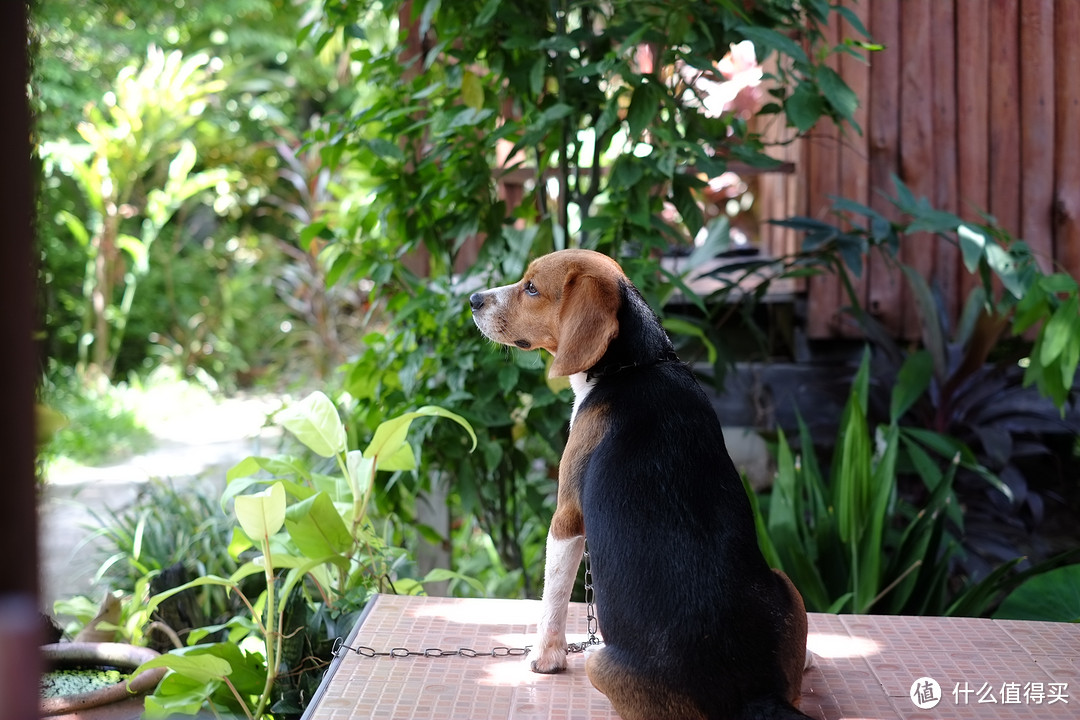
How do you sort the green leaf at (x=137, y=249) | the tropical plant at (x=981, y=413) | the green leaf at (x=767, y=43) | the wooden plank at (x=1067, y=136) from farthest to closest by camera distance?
1. the green leaf at (x=137, y=249)
2. the wooden plank at (x=1067, y=136)
3. the tropical plant at (x=981, y=413)
4. the green leaf at (x=767, y=43)

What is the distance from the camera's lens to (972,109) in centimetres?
445

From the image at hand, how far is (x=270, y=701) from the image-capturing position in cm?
287

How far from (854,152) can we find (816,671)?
2860mm

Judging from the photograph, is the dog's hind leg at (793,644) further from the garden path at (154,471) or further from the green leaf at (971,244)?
the garden path at (154,471)

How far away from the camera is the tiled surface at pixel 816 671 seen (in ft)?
7.21

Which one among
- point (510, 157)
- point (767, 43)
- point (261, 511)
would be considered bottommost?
point (261, 511)

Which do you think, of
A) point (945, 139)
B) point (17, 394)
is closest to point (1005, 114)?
point (945, 139)

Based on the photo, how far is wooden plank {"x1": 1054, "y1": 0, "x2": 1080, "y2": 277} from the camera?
14.0ft

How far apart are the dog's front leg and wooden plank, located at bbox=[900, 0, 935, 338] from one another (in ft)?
10.1

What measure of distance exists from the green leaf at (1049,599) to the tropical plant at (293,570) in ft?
6.38

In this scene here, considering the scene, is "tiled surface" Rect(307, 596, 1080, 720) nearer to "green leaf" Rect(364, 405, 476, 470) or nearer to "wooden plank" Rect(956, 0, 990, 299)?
"green leaf" Rect(364, 405, 476, 470)

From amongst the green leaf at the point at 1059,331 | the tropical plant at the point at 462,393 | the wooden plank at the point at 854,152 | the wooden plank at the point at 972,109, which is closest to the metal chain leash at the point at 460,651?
the tropical plant at the point at 462,393

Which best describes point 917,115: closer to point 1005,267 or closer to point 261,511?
point 1005,267

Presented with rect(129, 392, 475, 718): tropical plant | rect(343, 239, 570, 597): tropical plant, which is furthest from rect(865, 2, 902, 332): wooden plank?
rect(129, 392, 475, 718): tropical plant
